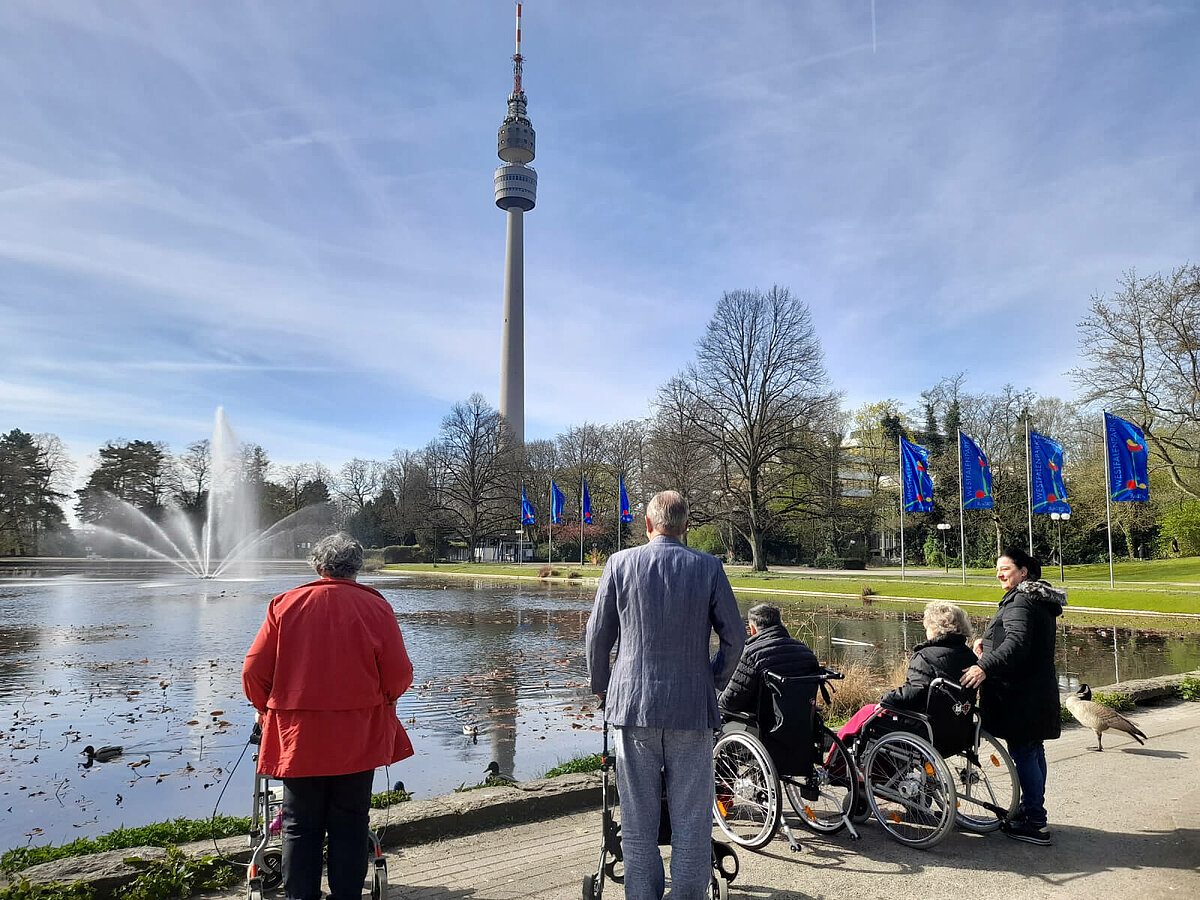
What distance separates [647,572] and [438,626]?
55.1 ft

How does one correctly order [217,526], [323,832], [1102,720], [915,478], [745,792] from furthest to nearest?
[217,526] < [915,478] < [1102,720] < [745,792] < [323,832]

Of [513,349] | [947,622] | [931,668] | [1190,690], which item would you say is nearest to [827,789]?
[931,668]

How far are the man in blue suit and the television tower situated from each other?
93.4m

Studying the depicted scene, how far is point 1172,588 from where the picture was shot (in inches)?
1039

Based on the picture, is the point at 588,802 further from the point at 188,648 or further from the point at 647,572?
the point at 188,648

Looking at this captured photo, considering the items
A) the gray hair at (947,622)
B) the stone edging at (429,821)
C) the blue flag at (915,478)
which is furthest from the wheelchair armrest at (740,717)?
the blue flag at (915,478)

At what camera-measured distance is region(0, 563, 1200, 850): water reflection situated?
6719 mm

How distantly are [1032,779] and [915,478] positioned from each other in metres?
28.7

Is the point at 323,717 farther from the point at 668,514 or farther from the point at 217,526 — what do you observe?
the point at 217,526

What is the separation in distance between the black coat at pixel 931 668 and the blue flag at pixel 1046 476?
2561 centimetres

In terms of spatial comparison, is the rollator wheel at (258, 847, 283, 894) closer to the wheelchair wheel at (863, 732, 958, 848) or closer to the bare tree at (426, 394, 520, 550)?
the wheelchair wheel at (863, 732, 958, 848)

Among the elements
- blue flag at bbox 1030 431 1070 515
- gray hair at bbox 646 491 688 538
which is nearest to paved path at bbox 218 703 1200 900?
gray hair at bbox 646 491 688 538

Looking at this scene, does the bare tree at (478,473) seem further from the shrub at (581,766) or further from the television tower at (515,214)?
the shrub at (581,766)

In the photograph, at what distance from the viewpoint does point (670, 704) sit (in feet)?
11.5
